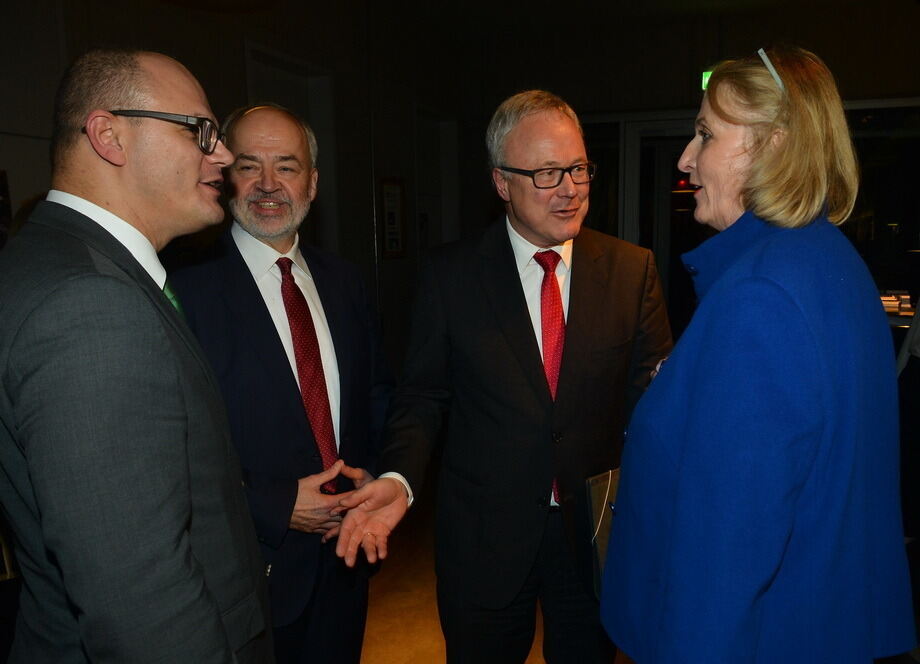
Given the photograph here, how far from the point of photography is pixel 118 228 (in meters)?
1.18

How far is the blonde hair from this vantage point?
1.09 meters

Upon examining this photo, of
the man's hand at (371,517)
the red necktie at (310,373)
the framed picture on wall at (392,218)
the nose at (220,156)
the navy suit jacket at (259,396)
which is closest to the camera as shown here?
the nose at (220,156)

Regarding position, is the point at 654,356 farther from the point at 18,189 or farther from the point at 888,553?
the point at 18,189

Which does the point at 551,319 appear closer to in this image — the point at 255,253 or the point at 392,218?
the point at 255,253

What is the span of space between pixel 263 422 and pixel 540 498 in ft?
2.55

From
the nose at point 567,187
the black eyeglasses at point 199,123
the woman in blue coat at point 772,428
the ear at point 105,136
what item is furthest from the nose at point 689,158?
the ear at point 105,136

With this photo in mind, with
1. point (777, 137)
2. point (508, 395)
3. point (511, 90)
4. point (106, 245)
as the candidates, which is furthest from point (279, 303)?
point (511, 90)

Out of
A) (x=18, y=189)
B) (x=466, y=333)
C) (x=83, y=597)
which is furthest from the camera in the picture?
(x=18, y=189)

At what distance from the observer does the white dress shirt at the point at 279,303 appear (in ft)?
6.29

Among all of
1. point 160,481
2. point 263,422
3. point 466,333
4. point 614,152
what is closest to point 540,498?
point 466,333

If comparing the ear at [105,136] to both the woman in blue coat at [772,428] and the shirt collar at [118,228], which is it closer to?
the shirt collar at [118,228]

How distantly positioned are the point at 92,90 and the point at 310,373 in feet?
2.95

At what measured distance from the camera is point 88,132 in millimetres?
1195

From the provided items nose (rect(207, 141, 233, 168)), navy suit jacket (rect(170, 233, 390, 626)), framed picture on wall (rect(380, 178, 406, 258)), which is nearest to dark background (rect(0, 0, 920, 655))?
framed picture on wall (rect(380, 178, 406, 258))
